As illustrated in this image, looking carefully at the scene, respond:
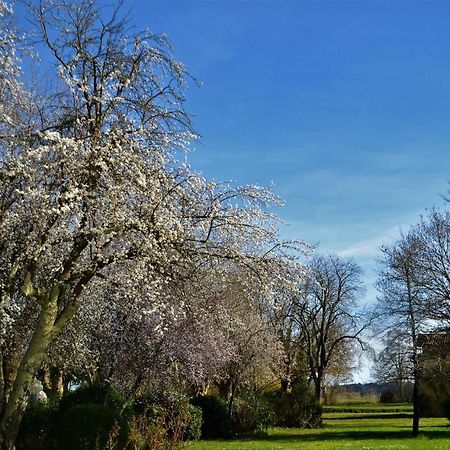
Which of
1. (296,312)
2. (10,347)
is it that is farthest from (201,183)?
(296,312)

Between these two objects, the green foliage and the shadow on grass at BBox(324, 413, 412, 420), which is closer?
the green foliage

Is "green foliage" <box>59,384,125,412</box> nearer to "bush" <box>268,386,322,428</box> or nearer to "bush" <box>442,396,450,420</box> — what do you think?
"bush" <box>268,386,322,428</box>

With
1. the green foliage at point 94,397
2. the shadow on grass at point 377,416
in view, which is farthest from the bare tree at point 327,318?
the green foliage at point 94,397

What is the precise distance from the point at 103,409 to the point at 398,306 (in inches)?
591

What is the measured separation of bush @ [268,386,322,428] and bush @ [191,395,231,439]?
21.4 ft

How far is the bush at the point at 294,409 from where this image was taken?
28750 mm

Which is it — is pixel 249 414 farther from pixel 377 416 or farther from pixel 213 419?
pixel 377 416

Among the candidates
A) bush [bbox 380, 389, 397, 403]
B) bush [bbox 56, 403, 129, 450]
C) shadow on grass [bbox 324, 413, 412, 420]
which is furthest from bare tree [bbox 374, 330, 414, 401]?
bush [bbox 380, 389, 397, 403]

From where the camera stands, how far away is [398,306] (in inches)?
920

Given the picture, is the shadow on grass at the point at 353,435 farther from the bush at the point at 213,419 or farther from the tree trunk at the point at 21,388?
the tree trunk at the point at 21,388

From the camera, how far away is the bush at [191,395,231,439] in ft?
72.8

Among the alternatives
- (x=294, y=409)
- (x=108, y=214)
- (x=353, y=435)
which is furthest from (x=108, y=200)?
(x=294, y=409)

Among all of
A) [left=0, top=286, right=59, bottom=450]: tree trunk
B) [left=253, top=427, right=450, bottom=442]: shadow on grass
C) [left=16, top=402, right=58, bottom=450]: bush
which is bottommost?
[left=253, top=427, right=450, bottom=442]: shadow on grass

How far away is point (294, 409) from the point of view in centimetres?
2895
